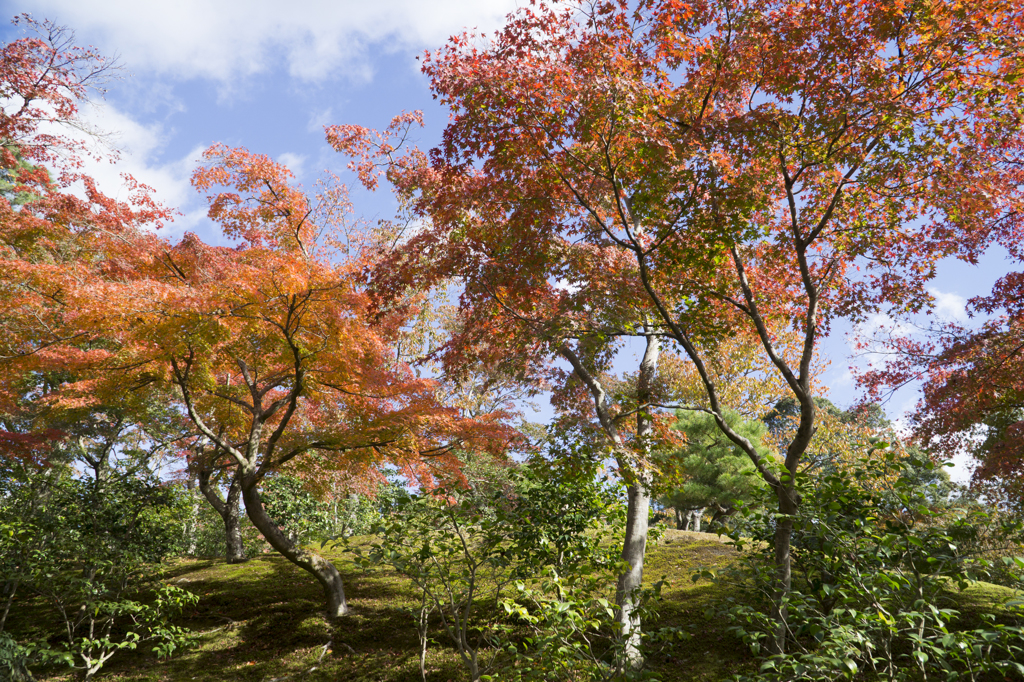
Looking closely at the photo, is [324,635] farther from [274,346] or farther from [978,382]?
[978,382]

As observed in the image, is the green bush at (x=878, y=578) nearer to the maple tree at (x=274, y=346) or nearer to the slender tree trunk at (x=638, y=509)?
the slender tree trunk at (x=638, y=509)

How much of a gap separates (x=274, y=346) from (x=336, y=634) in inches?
152

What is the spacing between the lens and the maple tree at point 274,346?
648cm

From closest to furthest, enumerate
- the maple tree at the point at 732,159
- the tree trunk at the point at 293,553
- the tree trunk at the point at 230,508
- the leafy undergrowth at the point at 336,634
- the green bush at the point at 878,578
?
the green bush at the point at 878,578 < the maple tree at the point at 732,159 < the leafy undergrowth at the point at 336,634 < the tree trunk at the point at 293,553 < the tree trunk at the point at 230,508

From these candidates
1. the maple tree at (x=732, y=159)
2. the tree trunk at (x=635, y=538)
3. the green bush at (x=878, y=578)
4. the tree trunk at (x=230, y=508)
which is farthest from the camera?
the tree trunk at (x=230, y=508)

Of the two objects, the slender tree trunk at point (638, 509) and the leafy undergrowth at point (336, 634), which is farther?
the leafy undergrowth at point (336, 634)

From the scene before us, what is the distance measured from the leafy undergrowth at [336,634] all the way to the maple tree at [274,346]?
2.23ft

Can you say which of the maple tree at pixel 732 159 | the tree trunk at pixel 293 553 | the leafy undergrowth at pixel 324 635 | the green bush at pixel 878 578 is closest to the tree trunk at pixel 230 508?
the leafy undergrowth at pixel 324 635

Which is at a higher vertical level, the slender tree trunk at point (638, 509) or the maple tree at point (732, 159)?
the maple tree at point (732, 159)

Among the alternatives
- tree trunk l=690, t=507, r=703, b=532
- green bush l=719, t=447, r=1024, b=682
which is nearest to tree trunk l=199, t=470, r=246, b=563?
green bush l=719, t=447, r=1024, b=682

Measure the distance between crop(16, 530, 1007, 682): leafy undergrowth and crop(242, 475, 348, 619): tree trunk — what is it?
24 centimetres

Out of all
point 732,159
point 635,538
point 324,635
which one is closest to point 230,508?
point 324,635

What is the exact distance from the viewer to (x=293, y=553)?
304 inches

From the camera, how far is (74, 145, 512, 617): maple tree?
648 centimetres
